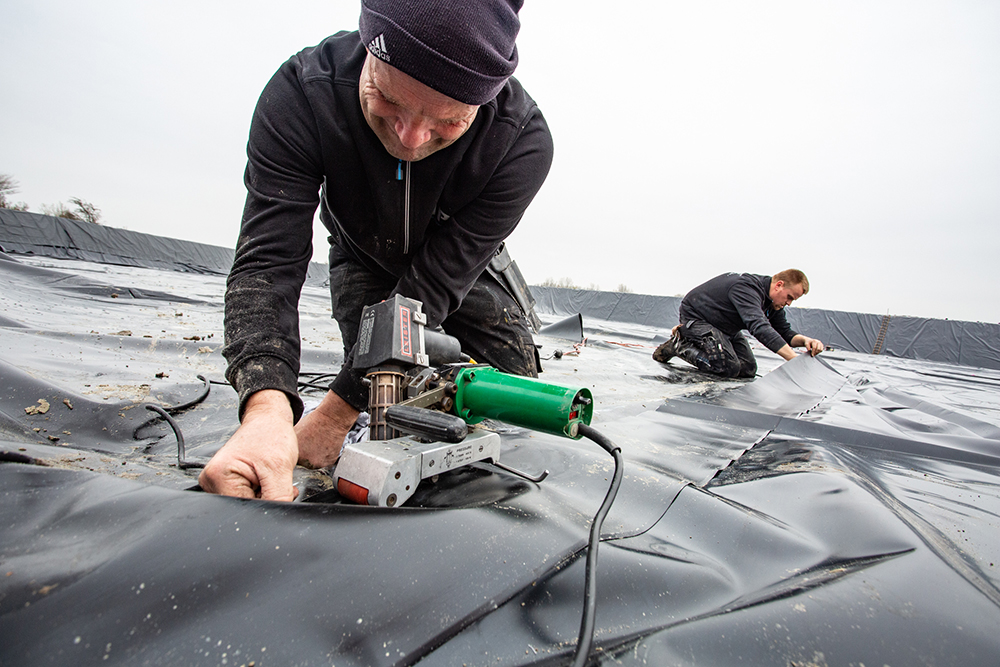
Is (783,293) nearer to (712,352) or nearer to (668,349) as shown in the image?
(712,352)

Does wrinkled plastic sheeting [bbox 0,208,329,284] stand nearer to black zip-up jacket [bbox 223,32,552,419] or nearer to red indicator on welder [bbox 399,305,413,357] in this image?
black zip-up jacket [bbox 223,32,552,419]

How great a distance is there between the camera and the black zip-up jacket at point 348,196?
39.5 inches

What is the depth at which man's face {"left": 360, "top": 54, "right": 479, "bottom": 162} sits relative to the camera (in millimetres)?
864

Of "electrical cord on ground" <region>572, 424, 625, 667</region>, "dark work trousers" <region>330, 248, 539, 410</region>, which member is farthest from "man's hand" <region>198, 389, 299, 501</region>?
"dark work trousers" <region>330, 248, 539, 410</region>

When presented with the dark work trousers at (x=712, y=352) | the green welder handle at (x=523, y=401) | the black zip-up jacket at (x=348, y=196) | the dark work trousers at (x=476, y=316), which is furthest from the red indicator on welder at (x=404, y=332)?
the dark work trousers at (x=712, y=352)

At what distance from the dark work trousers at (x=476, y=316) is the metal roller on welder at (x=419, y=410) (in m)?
0.80

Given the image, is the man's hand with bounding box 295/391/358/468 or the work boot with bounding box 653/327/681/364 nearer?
the man's hand with bounding box 295/391/358/468

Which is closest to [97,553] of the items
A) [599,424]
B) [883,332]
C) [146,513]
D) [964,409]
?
[146,513]

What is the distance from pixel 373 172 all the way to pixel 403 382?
685mm

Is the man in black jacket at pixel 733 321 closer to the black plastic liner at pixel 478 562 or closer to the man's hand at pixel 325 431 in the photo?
the black plastic liner at pixel 478 562

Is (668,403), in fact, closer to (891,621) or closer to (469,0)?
(891,621)

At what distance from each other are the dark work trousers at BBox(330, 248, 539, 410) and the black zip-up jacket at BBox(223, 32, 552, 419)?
236 millimetres

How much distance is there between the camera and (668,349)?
417 cm

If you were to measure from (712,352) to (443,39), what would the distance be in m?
3.75
